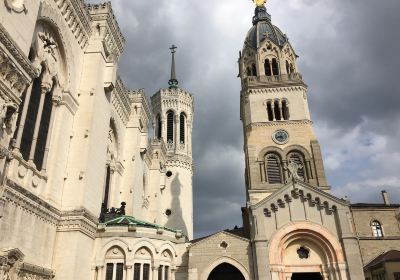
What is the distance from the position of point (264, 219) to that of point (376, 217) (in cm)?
1600

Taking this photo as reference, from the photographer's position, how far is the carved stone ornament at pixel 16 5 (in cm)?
1282

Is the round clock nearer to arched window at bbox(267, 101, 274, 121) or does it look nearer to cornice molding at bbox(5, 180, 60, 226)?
arched window at bbox(267, 101, 274, 121)

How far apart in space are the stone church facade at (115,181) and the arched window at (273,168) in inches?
4.9

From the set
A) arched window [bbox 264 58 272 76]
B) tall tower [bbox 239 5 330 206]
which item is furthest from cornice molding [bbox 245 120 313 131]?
arched window [bbox 264 58 272 76]

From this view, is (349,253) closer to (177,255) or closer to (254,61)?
(177,255)

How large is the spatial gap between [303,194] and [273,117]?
1630 centimetres

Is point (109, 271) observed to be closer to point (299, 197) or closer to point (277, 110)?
point (299, 197)

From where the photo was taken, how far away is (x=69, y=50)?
21516 millimetres

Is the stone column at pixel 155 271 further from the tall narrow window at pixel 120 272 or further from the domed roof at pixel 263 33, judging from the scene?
the domed roof at pixel 263 33

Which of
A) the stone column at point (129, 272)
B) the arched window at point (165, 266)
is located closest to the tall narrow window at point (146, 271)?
the arched window at point (165, 266)

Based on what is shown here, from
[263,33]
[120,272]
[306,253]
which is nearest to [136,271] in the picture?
[120,272]

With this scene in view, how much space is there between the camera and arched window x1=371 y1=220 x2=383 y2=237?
3678 cm

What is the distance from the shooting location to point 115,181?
29422 millimetres

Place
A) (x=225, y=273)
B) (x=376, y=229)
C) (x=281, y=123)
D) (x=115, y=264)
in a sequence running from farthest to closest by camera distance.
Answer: (x=281, y=123) < (x=376, y=229) < (x=225, y=273) < (x=115, y=264)
